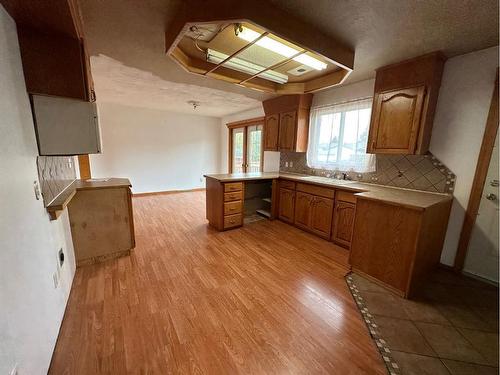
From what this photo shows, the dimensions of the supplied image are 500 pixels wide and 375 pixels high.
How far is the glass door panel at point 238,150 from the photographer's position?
5.73m

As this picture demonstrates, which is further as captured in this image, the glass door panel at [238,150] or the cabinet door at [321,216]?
the glass door panel at [238,150]

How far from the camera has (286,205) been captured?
367 centimetres

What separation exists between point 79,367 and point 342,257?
102 inches

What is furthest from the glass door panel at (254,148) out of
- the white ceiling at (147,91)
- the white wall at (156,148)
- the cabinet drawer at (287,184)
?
the white wall at (156,148)

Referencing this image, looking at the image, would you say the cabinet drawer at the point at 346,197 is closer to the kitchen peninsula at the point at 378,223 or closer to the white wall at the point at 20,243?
the kitchen peninsula at the point at 378,223

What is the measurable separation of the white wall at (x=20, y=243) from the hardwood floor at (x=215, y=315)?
33 centimetres

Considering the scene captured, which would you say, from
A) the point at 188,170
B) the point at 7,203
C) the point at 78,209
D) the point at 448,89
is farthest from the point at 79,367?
the point at 188,170

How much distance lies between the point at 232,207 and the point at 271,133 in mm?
1792

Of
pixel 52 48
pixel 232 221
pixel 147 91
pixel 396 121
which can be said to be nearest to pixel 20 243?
pixel 52 48

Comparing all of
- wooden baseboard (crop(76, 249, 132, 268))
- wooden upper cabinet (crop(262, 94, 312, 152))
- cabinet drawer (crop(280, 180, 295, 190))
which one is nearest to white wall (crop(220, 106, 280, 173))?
wooden upper cabinet (crop(262, 94, 312, 152))

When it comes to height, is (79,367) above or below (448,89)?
below

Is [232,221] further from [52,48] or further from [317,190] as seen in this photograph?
[52,48]

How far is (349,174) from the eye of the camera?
126 inches

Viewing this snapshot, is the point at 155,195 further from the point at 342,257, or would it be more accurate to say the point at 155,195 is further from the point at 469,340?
the point at 469,340
